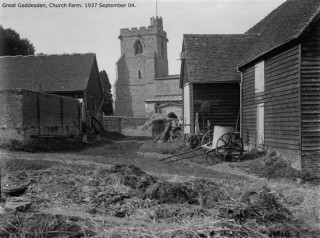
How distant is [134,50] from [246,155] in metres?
60.8

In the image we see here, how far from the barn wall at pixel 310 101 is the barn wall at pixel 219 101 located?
806cm

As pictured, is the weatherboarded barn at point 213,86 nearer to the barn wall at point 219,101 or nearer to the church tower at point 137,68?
the barn wall at point 219,101

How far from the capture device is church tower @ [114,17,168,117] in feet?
229

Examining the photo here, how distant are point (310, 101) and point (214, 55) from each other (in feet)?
32.8

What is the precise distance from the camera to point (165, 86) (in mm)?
60969

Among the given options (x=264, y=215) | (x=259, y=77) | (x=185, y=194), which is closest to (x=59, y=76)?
(x=259, y=77)

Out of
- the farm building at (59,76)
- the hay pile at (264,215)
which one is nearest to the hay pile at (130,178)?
the hay pile at (264,215)

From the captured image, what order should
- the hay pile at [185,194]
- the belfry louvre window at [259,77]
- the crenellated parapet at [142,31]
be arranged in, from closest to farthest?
the hay pile at [185,194]
the belfry louvre window at [259,77]
the crenellated parapet at [142,31]

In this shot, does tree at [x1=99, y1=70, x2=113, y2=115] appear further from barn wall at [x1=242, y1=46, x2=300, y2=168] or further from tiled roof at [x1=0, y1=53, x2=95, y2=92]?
barn wall at [x1=242, y1=46, x2=300, y2=168]

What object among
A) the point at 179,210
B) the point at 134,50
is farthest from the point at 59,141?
the point at 134,50

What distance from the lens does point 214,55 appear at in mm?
20484

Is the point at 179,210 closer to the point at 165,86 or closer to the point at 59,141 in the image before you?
the point at 59,141

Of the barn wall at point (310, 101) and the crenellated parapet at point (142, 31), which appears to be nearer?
the barn wall at point (310, 101)

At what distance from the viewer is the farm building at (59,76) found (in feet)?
91.9
